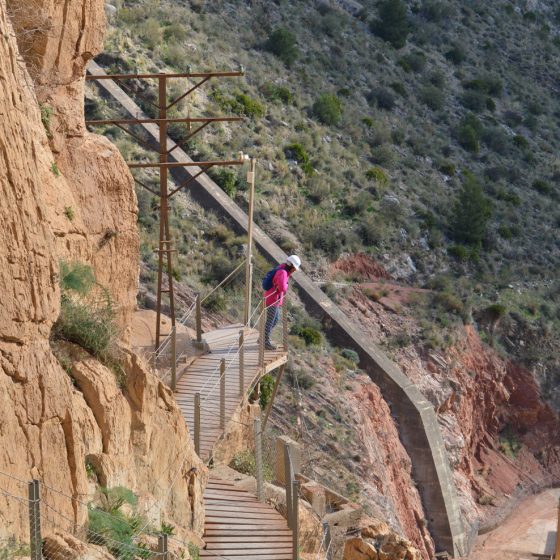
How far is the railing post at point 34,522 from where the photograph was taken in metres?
11.2

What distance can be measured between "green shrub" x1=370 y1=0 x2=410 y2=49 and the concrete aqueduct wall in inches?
839

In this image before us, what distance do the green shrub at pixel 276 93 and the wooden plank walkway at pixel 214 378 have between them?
88.1 ft

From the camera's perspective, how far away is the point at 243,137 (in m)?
46.9

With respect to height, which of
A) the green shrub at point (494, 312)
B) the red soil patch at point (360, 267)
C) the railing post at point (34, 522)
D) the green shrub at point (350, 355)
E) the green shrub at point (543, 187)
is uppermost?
the railing post at point (34, 522)

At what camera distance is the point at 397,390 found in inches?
1545

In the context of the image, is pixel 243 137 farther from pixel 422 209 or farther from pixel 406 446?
pixel 406 446

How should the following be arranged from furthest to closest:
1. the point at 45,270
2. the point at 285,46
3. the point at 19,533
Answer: the point at 285,46 < the point at 45,270 < the point at 19,533

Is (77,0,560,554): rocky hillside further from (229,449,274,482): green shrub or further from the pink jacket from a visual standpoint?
(229,449,274,482): green shrub

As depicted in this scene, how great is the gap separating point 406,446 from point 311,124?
16909 millimetres

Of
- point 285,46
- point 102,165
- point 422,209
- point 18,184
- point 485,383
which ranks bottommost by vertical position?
point 485,383

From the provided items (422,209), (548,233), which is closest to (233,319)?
(422,209)

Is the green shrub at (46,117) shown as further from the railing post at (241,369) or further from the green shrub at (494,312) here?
the green shrub at (494,312)

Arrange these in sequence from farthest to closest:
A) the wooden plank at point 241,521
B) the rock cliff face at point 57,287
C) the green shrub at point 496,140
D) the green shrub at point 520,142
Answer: the green shrub at point 520,142 → the green shrub at point 496,140 → the wooden plank at point 241,521 → the rock cliff face at point 57,287

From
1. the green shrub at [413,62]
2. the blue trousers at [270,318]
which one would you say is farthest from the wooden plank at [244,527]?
the green shrub at [413,62]
